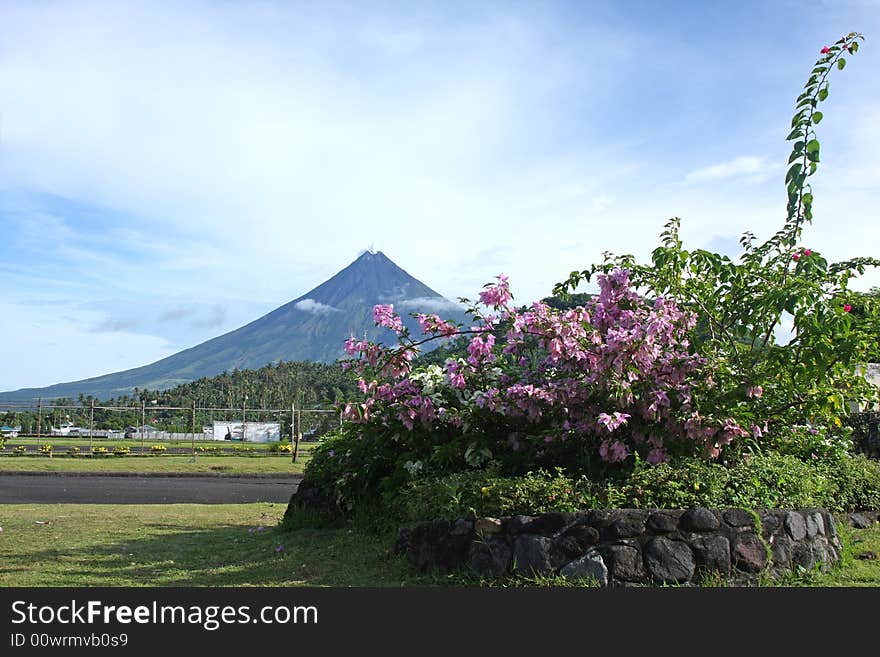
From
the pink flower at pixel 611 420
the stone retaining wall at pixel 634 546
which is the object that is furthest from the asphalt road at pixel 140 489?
the pink flower at pixel 611 420

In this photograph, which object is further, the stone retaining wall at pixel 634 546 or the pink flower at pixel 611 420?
the pink flower at pixel 611 420

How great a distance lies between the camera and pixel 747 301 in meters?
8.00

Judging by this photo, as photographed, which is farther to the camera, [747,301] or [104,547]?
[104,547]

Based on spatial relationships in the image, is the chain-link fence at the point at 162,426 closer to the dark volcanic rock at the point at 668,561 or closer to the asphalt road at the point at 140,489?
the asphalt road at the point at 140,489

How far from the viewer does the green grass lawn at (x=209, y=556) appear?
22.0 ft

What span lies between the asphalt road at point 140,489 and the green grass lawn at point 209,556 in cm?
439

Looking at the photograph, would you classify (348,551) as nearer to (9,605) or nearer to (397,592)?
(397,592)

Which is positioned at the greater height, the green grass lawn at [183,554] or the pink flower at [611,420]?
the pink flower at [611,420]

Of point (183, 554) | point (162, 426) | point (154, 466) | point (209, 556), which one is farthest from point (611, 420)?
point (162, 426)

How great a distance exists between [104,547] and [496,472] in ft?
14.3

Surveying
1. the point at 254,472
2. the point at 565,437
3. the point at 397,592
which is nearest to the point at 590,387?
the point at 565,437

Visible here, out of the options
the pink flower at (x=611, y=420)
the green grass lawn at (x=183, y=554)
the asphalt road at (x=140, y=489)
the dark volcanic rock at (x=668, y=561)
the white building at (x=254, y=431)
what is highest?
the pink flower at (x=611, y=420)

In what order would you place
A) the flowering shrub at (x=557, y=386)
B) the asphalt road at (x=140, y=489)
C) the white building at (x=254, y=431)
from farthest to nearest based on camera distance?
the white building at (x=254, y=431) < the asphalt road at (x=140, y=489) < the flowering shrub at (x=557, y=386)

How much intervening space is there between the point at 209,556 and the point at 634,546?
4252 mm
